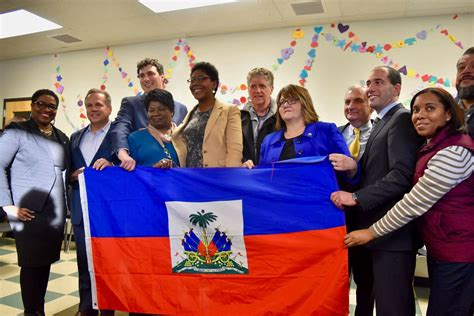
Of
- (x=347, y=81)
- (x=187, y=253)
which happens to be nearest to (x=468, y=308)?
(x=187, y=253)

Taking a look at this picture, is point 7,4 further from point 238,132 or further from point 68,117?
point 238,132

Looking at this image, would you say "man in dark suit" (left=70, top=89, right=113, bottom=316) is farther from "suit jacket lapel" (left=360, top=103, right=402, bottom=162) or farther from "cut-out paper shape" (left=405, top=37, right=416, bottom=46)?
"cut-out paper shape" (left=405, top=37, right=416, bottom=46)

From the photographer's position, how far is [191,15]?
4.37m

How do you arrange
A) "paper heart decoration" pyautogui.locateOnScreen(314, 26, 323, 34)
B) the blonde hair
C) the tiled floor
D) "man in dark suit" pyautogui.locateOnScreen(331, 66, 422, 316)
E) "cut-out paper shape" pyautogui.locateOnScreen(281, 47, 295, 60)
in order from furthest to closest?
"cut-out paper shape" pyautogui.locateOnScreen(281, 47, 295, 60) → "paper heart decoration" pyautogui.locateOnScreen(314, 26, 323, 34) → the tiled floor → the blonde hair → "man in dark suit" pyautogui.locateOnScreen(331, 66, 422, 316)

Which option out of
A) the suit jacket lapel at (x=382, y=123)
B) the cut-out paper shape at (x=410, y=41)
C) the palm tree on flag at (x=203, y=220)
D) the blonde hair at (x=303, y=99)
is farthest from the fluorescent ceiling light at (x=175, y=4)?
the palm tree on flag at (x=203, y=220)

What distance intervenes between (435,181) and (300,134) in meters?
0.66

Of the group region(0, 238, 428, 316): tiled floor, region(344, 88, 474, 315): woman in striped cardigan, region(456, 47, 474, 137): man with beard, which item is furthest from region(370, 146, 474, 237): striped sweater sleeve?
region(0, 238, 428, 316): tiled floor

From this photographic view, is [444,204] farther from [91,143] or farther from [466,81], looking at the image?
[91,143]

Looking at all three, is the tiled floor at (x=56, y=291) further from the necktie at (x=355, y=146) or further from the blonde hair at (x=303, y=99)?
the blonde hair at (x=303, y=99)

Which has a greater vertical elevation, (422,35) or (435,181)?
(422,35)

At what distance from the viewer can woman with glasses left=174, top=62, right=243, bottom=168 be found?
2.06 meters

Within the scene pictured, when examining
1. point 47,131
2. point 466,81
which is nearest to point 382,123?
→ point 466,81

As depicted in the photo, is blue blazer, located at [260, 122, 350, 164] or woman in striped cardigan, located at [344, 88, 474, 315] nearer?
woman in striped cardigan, located at [344, 88, 474, 315]

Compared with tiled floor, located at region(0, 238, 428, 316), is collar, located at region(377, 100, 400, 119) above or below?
above
